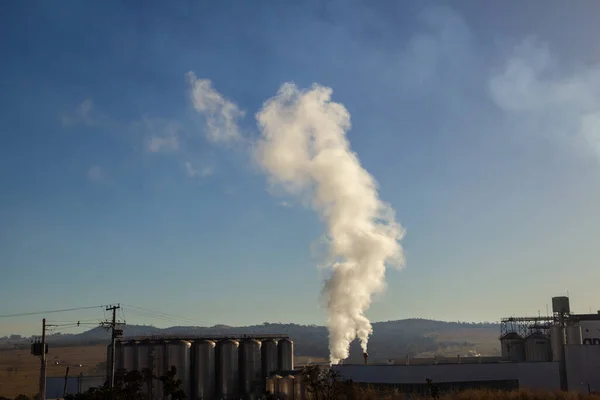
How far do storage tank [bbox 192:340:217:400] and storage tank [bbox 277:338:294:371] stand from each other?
30.8 ft

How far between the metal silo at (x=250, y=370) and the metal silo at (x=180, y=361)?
7.09 m

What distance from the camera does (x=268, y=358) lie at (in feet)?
272

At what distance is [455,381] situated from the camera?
7056 centimetres

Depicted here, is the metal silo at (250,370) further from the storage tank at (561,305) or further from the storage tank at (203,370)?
the storage tank at (561,305)

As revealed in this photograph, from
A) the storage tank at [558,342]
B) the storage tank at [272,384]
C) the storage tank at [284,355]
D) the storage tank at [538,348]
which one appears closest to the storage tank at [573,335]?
the storage tank at [558,342]

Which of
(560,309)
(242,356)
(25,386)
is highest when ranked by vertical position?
(560,309)

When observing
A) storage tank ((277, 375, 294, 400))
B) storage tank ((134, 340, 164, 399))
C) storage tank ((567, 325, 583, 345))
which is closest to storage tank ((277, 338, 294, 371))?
storage tank ((277, 375, 294, 400))

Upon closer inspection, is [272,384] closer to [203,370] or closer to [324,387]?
[203,370]

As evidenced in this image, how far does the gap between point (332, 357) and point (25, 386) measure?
8724 centimetres

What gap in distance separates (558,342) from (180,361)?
50.6 metres

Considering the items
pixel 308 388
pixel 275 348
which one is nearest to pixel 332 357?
pixel 275 348

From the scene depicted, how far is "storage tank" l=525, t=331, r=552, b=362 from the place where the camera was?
88.5 m

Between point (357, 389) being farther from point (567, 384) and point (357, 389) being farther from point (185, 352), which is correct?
point (567, 384)

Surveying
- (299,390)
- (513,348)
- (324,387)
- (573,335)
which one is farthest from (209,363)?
(573,335)
